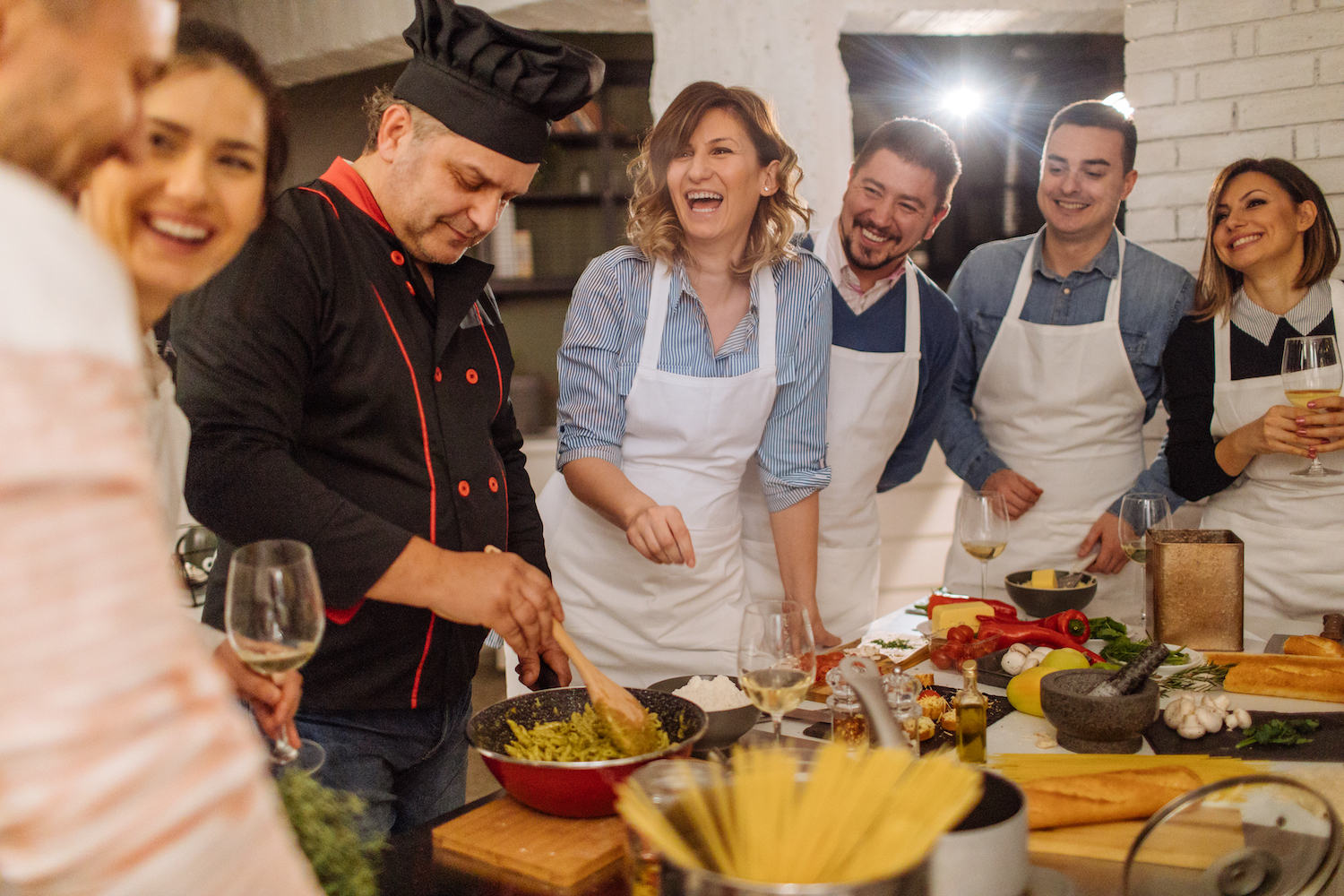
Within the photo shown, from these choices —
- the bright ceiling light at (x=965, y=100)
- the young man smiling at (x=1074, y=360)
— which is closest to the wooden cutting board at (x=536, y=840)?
the young man smiling at (x=1074, y=360)

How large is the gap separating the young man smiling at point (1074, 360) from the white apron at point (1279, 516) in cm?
32

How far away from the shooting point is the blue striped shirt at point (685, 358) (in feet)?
7.18

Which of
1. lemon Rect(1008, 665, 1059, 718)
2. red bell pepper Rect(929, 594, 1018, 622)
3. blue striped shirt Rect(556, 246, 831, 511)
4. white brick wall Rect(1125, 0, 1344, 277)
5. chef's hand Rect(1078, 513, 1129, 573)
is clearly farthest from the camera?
white brick wall Rect(1125, 0, 1344, 277)

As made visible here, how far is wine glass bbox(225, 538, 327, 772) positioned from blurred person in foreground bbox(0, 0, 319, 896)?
53cm

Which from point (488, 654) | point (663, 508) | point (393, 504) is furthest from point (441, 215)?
point (488, 654)

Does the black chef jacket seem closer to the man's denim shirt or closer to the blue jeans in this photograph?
the blue jeans

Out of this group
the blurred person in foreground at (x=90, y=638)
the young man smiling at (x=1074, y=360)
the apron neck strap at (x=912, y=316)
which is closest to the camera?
the blurred person in foreground at (x=90, y=638)

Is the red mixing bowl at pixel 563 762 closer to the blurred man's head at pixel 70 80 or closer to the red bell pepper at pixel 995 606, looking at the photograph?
the blurred man's head at pixel 70 80

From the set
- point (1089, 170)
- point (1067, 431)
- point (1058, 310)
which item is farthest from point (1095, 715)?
point (1089, 170)

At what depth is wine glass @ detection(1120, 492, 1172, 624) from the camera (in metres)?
1.99

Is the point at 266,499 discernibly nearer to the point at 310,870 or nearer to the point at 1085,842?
the point at 310,870

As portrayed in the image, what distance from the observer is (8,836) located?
38 cm

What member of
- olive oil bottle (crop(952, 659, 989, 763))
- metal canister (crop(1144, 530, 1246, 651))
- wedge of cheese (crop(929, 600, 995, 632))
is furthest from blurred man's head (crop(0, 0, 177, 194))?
metal canister (crop(1144, 530, 1246, 651))

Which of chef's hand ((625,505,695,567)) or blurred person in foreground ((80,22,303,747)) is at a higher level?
blurred person in foreground ((80,22,303,747))
